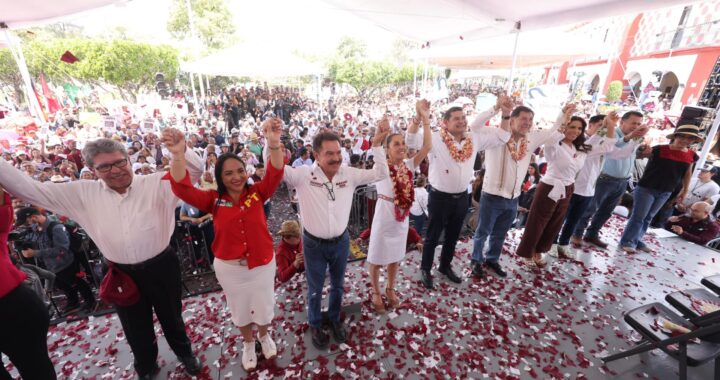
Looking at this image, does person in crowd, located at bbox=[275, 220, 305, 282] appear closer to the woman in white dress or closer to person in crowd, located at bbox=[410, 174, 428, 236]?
the woman in white dress

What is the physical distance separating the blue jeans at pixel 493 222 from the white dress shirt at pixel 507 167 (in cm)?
10

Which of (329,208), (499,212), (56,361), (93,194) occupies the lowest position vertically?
(56,361)

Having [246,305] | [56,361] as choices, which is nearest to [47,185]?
[246,305]

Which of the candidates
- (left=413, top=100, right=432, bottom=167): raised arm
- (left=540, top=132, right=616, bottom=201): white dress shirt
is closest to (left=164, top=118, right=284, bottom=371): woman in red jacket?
(left=413, top=100, right=432, bottom=167): raised arm

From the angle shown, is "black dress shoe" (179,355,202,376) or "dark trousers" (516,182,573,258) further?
"dark trousers" (516,182,573,258)

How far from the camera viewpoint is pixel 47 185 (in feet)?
6.91

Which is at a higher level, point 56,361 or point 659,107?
point 659,107

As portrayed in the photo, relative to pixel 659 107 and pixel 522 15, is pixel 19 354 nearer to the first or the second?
pixel 522 15

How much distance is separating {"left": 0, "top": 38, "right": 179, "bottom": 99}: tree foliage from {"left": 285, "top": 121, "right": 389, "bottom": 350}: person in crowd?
25.0 metres

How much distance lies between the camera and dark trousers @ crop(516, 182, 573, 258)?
4.11 m

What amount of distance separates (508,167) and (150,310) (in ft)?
12.9

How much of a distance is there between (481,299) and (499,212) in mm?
1103

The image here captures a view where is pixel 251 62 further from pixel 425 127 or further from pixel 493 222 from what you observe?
pixel 493 222

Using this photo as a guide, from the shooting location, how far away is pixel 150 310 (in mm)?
2596
